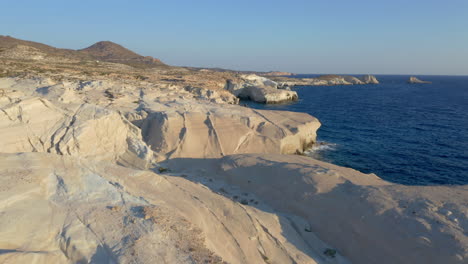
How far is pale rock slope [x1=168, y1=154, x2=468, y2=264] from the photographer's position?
9.56m

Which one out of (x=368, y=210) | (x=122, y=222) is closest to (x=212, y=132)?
(x=368, y=210)

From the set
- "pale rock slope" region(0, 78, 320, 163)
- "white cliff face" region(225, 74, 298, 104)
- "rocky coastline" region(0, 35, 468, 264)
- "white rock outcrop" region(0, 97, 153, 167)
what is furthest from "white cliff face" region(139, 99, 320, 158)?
"white cliff face" region(225, 74, 298, 104)

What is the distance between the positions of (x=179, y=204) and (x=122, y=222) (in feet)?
8.37

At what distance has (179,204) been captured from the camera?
966cm

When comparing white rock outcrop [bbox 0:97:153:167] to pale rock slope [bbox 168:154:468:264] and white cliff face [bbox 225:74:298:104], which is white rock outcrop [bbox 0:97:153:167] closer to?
pale rock slope [bbox 168:154:468:264]

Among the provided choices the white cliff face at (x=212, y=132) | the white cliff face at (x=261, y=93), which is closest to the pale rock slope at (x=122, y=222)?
the white cliff face at (x=212, y=132)

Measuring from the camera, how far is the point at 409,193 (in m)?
12.2

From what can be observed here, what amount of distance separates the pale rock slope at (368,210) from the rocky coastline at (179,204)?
0.15 ft

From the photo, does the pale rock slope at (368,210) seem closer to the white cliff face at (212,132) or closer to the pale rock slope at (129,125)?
the white cliff face at (212,132)

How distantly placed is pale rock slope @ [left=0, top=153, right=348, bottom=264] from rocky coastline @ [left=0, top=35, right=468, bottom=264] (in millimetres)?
33

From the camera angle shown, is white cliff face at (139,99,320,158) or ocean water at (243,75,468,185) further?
ocean water at (243,75,468,185)

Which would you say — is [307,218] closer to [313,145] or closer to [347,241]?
[347,241]

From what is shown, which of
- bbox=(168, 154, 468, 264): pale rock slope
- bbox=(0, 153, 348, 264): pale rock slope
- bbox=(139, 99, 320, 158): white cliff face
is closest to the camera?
bbox=(0, 153, 348, 264): pale rock slope

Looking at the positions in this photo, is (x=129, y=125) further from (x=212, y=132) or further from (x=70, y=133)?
(x=212, y=132)
